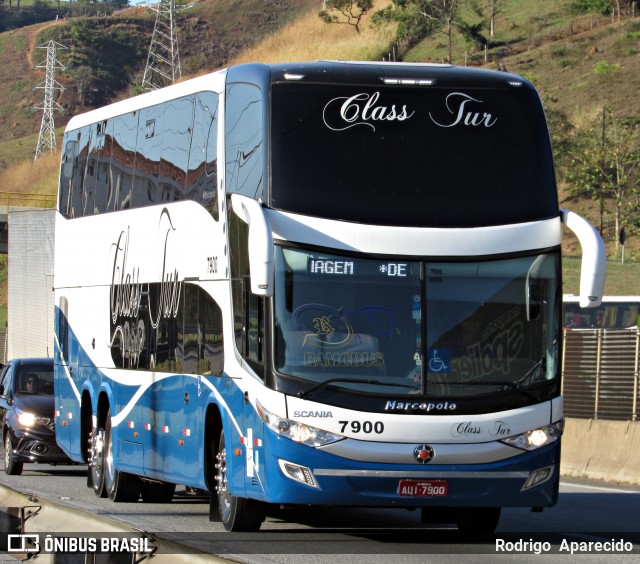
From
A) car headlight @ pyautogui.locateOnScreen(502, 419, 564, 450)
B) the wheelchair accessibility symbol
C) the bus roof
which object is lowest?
car headlight @ pyautogui.locateOnScreen(502, 419, 564, 450)

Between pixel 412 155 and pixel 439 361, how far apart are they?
1.86 metres

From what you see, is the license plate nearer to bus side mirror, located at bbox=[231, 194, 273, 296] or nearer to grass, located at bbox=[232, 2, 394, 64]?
bus side mirror, located at bbox=[231, 194, 273, 296]

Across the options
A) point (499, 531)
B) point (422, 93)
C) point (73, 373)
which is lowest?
point (499, 531)

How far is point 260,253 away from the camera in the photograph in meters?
11.8

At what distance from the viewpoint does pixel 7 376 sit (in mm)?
24484

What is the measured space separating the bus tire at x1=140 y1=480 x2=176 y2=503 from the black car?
16.0ft

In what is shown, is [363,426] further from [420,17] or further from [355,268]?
[420,17]

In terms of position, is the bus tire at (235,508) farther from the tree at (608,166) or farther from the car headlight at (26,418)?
the tree at (608,166)

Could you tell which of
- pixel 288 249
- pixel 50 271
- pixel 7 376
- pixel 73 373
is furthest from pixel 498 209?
pixel 50 271

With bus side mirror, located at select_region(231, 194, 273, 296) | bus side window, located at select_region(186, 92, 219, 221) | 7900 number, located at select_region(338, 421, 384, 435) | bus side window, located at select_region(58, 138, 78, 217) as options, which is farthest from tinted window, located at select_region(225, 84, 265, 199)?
bus side window, located at select_region(58, 138, 78, 217)

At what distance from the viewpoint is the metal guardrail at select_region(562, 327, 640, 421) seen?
22.7 metres

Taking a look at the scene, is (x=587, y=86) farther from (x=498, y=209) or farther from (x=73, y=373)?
(x=498, y=209)

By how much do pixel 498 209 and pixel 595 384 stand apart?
11809 mm

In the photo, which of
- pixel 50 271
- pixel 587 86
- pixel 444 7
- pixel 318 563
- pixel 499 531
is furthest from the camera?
pixel 444 7
